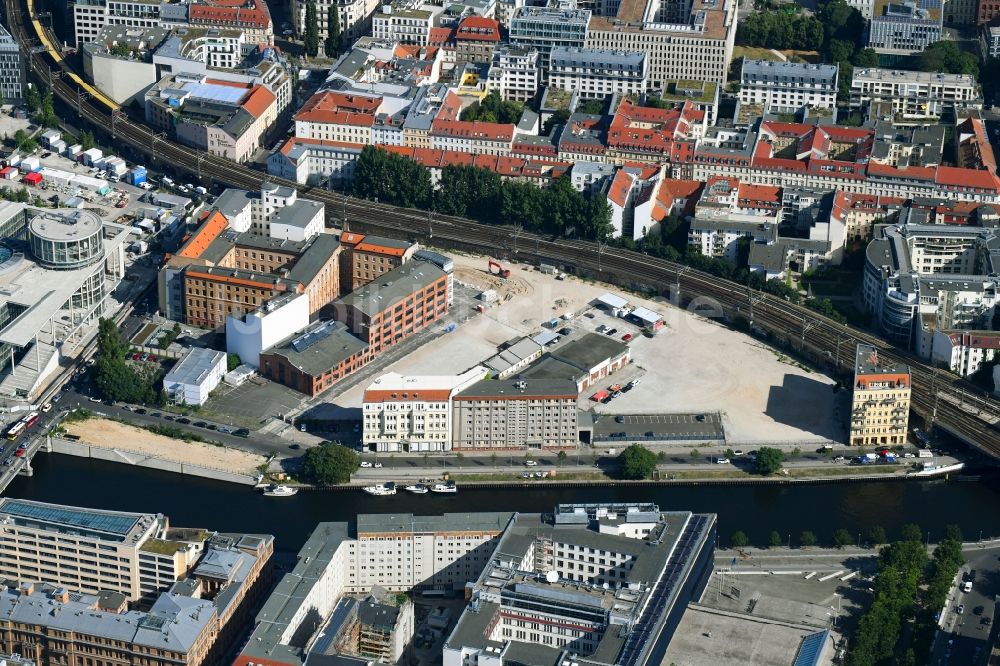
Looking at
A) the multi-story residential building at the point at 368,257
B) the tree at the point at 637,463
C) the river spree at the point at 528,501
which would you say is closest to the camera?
the river spree at the point at 528,501

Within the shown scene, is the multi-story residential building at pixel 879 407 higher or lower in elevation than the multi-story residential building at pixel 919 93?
lower

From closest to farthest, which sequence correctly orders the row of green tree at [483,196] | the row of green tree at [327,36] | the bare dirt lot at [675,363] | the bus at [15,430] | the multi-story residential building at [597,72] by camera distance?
the bus at [15,430]
the bare dirt lot at [675,363]
the row of green tree at [483,196]
the multi-story residential building at [597,72]
the row of green tree at [327,36]

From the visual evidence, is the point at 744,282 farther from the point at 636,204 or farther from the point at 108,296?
the point at 108,296

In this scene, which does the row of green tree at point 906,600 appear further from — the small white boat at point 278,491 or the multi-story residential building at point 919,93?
the multi-story residential building at point 919,93

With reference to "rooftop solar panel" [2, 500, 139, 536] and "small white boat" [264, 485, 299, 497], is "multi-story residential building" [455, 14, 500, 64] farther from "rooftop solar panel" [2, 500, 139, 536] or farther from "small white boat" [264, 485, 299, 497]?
"rooftop solar panel" [2, 500, 139, 536]

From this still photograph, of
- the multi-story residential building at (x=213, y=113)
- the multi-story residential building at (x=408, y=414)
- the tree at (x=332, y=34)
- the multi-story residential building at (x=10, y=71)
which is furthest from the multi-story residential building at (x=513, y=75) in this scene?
the multi-story residential building at (x=408, y=414)

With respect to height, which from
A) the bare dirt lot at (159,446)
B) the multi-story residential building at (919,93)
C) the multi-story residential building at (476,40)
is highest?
the multi-story residential building at (476,40)

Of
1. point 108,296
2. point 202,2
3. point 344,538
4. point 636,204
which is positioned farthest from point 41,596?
point 202,2
